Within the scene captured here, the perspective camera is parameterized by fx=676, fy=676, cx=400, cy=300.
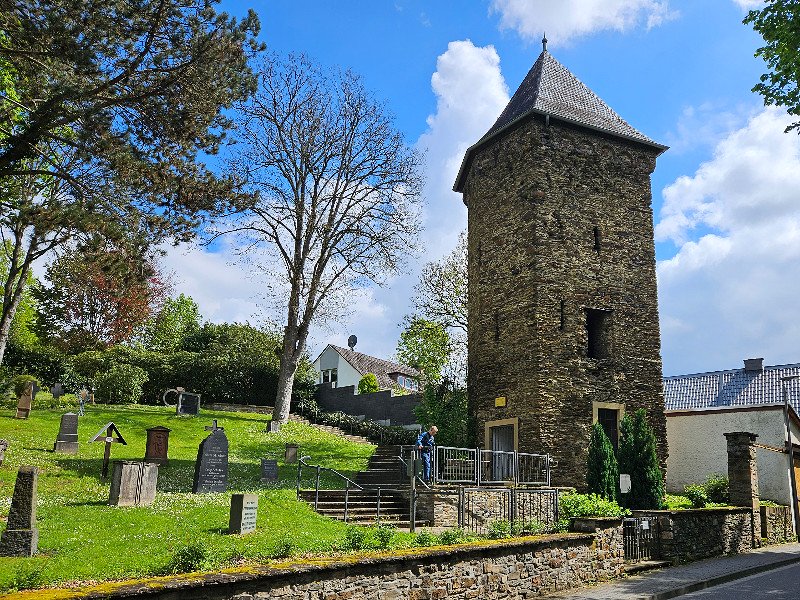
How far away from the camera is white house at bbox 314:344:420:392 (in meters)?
52.5

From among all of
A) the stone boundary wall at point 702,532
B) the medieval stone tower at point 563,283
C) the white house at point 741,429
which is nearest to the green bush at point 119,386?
the medieval stone tower at point 563,283

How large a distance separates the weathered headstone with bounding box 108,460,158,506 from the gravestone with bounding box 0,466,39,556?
116 inches

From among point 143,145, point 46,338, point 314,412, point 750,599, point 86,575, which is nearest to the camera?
point 86,575

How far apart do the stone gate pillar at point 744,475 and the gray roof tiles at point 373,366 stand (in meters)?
32.4

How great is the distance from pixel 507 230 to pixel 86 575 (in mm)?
16602

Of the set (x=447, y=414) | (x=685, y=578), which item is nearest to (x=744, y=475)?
(x=685, y=578)

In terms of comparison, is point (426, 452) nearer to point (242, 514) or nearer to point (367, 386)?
point (242, 514)

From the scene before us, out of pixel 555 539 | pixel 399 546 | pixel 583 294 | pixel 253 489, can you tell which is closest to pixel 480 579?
pixel 399 546

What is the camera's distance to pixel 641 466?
1794 cm

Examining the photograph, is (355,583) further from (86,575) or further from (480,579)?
(86,575)

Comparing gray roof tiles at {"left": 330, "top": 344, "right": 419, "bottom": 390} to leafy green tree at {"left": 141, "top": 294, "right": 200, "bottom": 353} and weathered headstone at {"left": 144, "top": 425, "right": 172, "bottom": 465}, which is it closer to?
leafy green tree at {"left": 141, "top": 294, "right": 200, "bottom": 353}

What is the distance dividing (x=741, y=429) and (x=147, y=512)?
19922 mm

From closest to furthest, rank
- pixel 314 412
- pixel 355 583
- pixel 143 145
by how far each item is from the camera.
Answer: pixel 355 583 < pixel 143 145 < pixel 314 412

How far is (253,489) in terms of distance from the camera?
16281 millimetres
